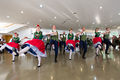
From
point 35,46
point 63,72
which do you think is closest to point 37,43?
point 35,46

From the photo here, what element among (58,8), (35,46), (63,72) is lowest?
(63,72)

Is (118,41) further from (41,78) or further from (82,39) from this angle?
(41,78)

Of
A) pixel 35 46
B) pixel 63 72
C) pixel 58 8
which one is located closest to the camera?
pixel 63 72

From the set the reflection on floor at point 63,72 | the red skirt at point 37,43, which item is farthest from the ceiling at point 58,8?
the reflection on floor at point 63,72

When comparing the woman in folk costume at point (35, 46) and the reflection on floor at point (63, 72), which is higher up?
the woman in folk costume at point (35, 46)

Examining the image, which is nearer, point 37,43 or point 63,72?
point 63,72

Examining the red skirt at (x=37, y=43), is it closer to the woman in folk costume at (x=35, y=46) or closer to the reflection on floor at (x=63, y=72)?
the woman in folk costume at (x=35, y=46)

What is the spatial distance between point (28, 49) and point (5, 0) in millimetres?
3639

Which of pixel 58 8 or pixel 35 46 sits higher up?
pixel 58 8

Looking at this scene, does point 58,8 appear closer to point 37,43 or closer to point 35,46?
point 37,43

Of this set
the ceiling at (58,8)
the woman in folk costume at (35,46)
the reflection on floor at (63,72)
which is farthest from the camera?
the ceiling at (58,8)

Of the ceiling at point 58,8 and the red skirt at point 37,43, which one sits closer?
the red skirt at point 37,43

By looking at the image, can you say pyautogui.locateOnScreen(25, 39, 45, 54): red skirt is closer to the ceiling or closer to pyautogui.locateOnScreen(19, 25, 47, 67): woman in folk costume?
pyautogui.locateOnScreen(19, 25, 47, 67): woman in folk costume

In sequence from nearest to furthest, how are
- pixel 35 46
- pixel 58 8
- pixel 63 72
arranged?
pixel 63 72, pixel 35 46, pixel 58 8
